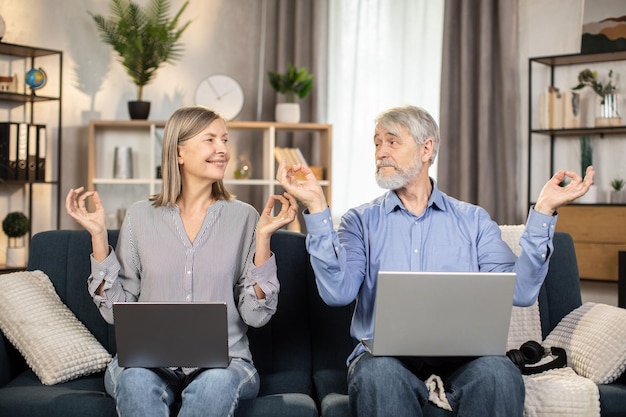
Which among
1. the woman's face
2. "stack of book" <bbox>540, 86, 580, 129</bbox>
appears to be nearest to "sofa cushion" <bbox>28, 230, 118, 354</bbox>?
the woman's face

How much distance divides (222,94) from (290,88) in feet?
1.46

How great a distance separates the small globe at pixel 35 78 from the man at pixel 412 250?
9.39 ft

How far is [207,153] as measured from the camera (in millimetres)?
2338

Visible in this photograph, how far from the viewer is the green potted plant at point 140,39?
4.70m

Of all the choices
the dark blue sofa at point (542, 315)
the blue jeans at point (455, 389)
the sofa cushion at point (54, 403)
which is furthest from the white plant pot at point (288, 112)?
the blue jeans at point (455, 389)

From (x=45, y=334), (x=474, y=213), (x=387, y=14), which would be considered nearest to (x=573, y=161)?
(x=387, y=14)

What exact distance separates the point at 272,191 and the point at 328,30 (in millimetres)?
1127

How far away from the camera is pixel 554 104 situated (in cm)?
439

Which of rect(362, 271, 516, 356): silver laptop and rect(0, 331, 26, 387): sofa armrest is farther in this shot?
rect(0, 331, 26, 387): sofa armrest

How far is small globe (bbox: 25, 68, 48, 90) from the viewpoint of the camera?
4609 mm

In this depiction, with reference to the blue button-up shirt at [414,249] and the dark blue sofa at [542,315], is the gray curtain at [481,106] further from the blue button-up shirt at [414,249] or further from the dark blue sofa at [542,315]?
the blue button-up shirt at [414,249]

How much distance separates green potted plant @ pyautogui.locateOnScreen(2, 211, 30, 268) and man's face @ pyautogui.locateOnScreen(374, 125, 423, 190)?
2.82m

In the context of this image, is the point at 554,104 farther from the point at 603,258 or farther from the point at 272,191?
the point at 272,191

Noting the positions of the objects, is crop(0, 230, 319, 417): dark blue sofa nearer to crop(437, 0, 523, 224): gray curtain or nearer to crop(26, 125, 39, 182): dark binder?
crop(26, 125, 39, 182): dark binder
